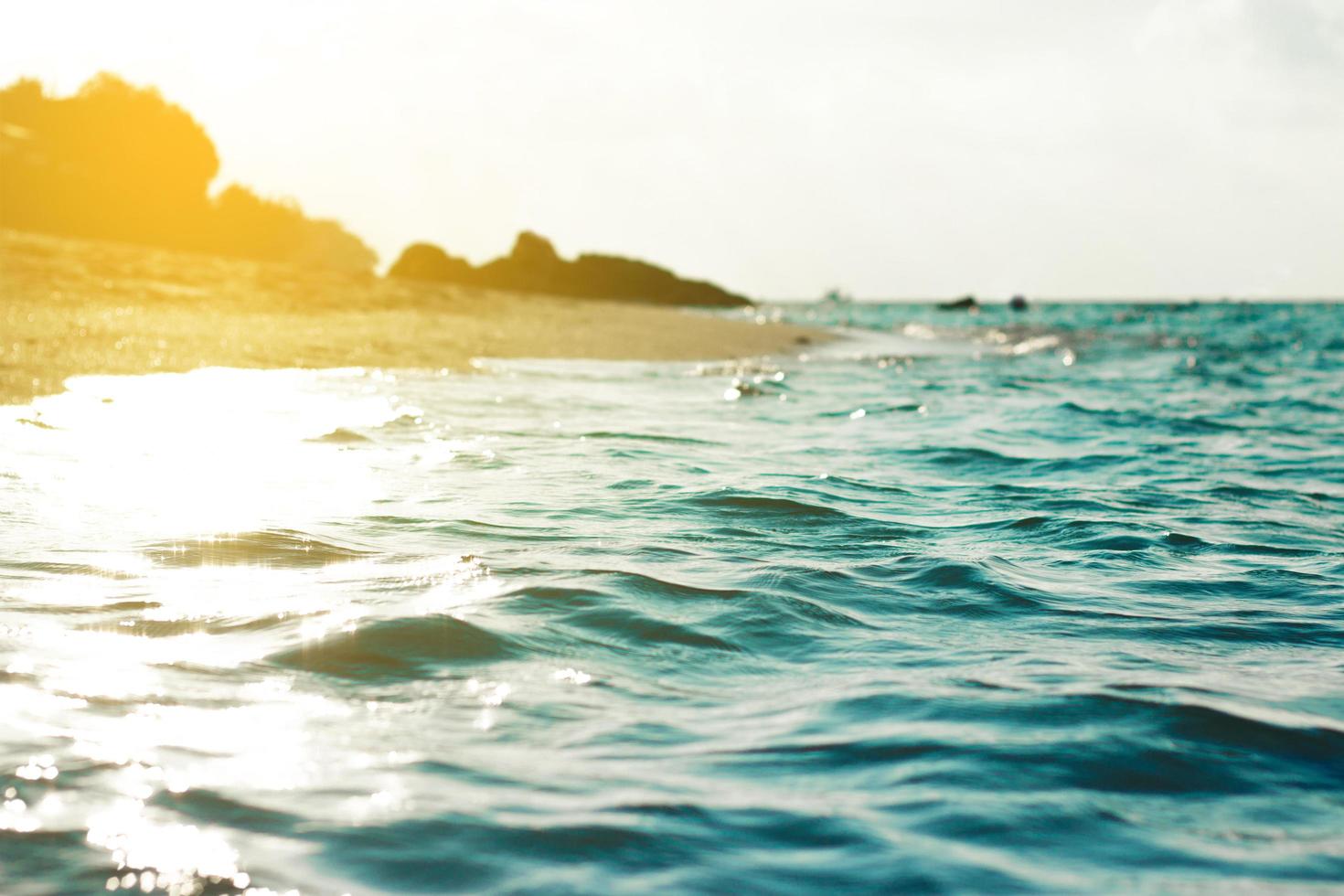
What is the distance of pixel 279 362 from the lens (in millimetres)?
12336

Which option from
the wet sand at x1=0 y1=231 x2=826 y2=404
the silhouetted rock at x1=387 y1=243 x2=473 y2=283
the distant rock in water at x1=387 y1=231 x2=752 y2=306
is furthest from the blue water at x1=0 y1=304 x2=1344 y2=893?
the distant rock in water at x1=387 y1=231 x2=752 y2=306

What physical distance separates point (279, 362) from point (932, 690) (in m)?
10.4

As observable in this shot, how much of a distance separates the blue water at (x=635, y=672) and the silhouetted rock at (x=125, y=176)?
44.0 meters

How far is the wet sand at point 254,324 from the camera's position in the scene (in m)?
11.3

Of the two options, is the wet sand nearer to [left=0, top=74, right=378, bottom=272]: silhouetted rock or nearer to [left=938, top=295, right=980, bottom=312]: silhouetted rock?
[left=0, top=74, right=378, bottom=272]: silhouetted rock

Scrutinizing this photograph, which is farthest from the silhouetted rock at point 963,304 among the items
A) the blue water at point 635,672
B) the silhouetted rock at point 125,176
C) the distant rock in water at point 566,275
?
the blue water at point 635,672

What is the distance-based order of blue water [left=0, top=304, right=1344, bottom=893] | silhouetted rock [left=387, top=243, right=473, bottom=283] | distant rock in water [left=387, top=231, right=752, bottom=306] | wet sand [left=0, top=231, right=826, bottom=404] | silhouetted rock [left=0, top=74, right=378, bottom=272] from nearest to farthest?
1. blue water [left=0, top=304, right=1344, bottom=893]
2. wet sand [left=0, top=231, right=826, bottom=404]
3. silhouetted rock [left=0, top=74, right=378, bottom=272]
4. silhouetted rock [left=387, top=243, right=473, bottom=283]
5. distant rock in water [left=387, top=231, right=752, bottom=306]

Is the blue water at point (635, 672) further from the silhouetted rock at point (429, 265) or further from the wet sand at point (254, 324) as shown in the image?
the silhouetted rock at point (429, 265)

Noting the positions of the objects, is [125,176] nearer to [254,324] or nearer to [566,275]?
[254,324]

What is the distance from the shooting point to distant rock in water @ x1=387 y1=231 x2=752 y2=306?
90.8 m

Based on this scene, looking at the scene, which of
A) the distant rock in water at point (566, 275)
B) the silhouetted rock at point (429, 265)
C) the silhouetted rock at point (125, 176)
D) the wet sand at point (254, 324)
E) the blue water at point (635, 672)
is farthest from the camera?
the distant rock in water at point (566, 275)

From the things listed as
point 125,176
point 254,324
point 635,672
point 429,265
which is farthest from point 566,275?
point 635,672

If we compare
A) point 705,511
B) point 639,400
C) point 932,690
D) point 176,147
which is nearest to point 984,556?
point 705,511

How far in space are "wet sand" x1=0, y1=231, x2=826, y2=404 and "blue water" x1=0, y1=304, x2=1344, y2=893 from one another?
376cm
